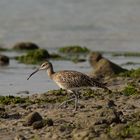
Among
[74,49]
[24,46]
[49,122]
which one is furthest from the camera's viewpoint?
[24,46]

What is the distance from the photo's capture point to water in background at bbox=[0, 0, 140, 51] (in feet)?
90.6

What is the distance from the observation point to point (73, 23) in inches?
1212

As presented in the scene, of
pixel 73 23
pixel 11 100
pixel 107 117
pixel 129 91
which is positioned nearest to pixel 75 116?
pixel 107 117

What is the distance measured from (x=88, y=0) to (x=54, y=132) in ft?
82.2

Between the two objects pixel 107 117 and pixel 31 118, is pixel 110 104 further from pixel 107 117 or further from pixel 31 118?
pixel 31 118

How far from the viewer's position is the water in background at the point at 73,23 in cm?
2761

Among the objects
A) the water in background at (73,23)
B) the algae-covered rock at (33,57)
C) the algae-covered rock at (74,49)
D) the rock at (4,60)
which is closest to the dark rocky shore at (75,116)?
the rock at (4,60)

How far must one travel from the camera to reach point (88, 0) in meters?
36.3

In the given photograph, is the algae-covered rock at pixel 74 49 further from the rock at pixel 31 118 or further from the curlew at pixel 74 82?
the rock at pixel 31 118

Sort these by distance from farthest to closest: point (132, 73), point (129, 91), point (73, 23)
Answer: point (73, 23) < point (132, 73) < point (129, 91)

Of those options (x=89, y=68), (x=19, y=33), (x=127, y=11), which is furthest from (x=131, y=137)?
(x=127, y=11)

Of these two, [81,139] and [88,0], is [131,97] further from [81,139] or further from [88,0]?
[88,0]

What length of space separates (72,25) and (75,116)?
57.4ft

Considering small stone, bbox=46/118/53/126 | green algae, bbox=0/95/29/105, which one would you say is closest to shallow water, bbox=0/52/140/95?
green algae, bbox=0/95/29/105
